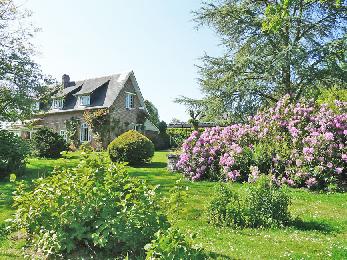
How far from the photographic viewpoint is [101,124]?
1403 inches

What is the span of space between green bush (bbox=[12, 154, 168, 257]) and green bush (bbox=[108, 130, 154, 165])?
599 inches

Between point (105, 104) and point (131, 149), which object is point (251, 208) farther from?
point (105, 104)

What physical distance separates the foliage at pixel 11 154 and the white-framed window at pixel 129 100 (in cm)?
2191

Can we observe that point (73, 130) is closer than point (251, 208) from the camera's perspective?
No

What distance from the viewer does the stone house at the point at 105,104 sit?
37.0m

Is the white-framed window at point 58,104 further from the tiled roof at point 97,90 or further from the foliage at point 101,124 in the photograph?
the foliage at point 101,124

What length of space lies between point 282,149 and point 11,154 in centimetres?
1111

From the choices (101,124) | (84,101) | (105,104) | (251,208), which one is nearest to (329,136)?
(251,208)

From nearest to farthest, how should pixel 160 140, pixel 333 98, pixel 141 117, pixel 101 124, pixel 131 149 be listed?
pixel 333 98 < pixel 131 149 < pixel 101 124 < pixel 141 117 < pixel 160 140

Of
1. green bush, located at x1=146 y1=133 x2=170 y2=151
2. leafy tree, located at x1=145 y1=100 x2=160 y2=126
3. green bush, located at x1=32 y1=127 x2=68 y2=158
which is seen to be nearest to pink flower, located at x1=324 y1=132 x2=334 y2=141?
green bush, located at x1=32 y1=127 x2=68 y2=158

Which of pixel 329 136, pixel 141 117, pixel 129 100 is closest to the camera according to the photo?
pixel 329 136

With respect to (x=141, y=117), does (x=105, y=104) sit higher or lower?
higher

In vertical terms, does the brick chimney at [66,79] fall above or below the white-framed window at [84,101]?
above

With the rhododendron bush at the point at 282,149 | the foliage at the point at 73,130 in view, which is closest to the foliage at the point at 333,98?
the rhododendron bush at the point at 282,149
